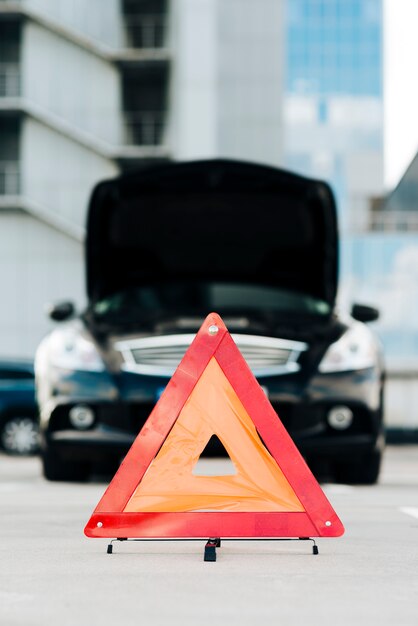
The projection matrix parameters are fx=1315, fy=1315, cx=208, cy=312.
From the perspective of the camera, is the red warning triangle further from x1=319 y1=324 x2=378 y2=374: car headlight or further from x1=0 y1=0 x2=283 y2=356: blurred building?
x1=0 y1=0 x2=283 y2=356: blurred building

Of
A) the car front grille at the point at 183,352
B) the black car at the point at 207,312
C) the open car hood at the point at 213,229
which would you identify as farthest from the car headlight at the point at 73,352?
the open car hood at the point at 213,229

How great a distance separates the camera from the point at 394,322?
3450 cm

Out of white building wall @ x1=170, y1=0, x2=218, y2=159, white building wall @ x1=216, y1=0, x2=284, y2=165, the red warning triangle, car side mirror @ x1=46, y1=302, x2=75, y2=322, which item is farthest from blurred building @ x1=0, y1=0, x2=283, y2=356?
the red warning triangle

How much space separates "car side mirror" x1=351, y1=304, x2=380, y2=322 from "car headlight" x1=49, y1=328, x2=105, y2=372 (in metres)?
1.99

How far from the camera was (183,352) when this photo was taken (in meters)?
8.54

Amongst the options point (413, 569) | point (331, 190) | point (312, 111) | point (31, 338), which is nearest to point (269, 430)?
point (413, 569)

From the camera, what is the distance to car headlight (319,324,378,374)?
8.59 meters

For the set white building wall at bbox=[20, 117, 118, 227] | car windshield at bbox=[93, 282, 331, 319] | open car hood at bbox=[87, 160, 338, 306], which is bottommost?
white building wall at bbox=[20, 117, 118, 227]

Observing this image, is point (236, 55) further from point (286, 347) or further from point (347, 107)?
point (347, 107)

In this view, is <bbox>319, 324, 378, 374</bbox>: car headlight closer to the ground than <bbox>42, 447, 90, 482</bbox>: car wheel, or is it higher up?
higher up

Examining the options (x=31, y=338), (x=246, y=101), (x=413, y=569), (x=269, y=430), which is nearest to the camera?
(x=413, y=569)

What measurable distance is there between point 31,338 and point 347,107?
44.3 meters

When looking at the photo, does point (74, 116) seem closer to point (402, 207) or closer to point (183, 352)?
point (402, 207)

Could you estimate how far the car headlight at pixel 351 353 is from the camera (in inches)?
338
